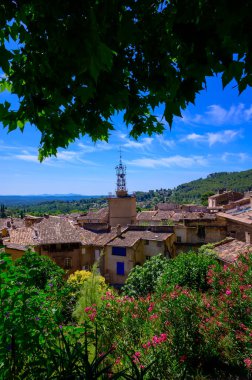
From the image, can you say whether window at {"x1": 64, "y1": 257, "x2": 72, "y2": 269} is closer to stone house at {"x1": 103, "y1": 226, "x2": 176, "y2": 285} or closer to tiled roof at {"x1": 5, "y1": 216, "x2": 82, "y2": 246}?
tiled roof at {"x1": 5, "y1": 216, "x2": 82, "y2": 246}

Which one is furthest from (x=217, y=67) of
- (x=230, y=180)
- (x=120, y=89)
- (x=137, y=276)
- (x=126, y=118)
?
(x=230, y=180)

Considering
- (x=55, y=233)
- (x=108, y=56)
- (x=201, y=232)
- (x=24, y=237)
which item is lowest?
(x=24, y=237)

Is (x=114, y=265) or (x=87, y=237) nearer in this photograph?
(x=114, y=265)

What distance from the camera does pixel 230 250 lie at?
49.3ft

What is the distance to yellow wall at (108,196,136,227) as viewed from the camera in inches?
1346

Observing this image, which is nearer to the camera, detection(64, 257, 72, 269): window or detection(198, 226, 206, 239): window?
detection(198, 226, 206, 239): window

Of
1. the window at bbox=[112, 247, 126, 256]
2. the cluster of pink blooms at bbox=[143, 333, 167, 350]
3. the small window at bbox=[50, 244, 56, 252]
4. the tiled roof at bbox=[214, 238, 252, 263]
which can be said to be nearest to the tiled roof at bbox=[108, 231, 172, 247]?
the window at bbox=[112, 247, 126, 256]

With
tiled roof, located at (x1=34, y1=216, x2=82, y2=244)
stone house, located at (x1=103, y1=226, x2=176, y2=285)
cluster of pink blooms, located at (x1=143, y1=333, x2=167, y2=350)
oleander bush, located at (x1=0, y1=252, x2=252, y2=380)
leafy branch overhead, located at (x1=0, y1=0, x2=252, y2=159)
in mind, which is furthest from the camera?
stone house, located at (x1=103, y1=226, x2=176, y2=285)

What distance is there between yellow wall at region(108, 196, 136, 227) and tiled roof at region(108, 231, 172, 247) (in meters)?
5.96

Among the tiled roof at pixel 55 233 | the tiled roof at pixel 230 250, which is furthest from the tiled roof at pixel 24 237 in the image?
the tiled roof at pixel 230 250

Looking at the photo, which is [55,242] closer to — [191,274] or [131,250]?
[131,250]

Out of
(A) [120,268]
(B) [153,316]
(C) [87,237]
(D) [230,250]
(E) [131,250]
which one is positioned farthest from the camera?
(C) [87,237]

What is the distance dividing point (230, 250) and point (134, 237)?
43.9 feet

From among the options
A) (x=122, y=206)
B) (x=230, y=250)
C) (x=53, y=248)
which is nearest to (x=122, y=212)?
(x=122, y=206)
